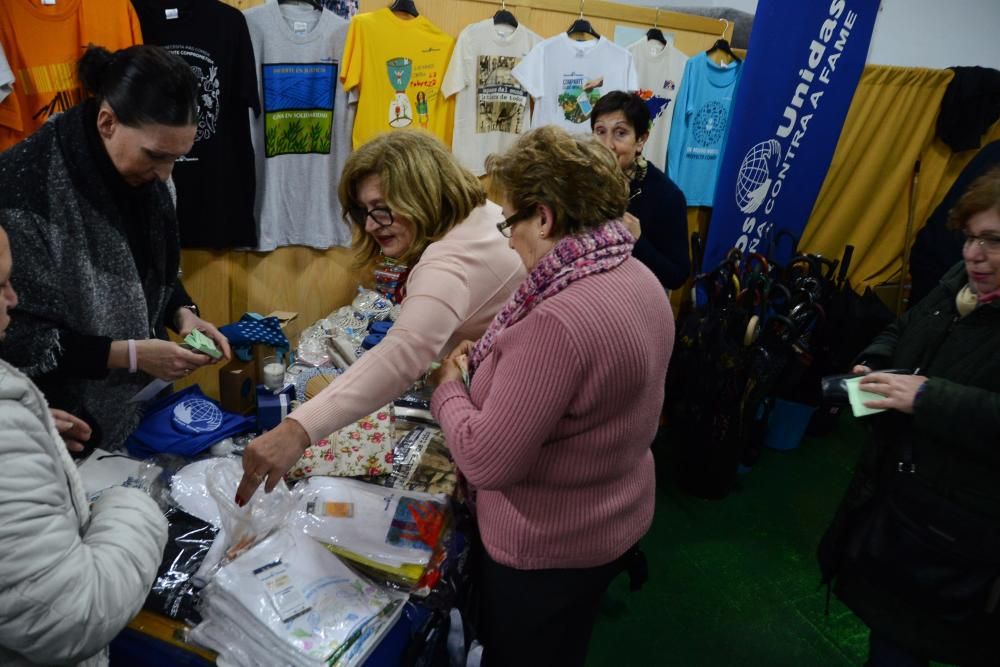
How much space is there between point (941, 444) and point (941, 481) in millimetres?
91

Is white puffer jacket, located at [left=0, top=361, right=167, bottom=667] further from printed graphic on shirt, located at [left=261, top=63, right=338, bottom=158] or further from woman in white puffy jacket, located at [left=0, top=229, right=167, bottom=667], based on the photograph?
printed graphic on shirt, located at [left=261, top=63, right=338, bottom=158]

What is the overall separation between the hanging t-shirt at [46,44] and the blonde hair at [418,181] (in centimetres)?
152

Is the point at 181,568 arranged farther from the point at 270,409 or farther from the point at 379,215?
the point at 379,215

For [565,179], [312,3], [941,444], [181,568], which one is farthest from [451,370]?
[312,3]

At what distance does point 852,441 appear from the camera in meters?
4.01

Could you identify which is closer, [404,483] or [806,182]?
[404,483]

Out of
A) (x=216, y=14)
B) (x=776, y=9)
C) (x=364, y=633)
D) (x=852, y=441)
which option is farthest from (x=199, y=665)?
(x=852, y=441)

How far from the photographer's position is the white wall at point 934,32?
14.9 ft

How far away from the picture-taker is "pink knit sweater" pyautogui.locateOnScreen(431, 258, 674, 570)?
39.8 inches

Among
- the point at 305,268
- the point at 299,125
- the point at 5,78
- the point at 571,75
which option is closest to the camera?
the point at 5,78

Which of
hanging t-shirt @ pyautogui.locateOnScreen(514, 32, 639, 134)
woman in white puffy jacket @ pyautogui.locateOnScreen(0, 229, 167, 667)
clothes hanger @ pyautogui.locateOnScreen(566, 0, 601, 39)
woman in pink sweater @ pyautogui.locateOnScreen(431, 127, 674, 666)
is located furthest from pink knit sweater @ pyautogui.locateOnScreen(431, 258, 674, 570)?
clothes hanger @ pyautogui.locateOnScreen(566, 0, 601, 39)

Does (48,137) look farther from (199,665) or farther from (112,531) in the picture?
(199,665)

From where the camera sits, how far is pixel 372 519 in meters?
1.41

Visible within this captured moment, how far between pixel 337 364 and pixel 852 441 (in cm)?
355
